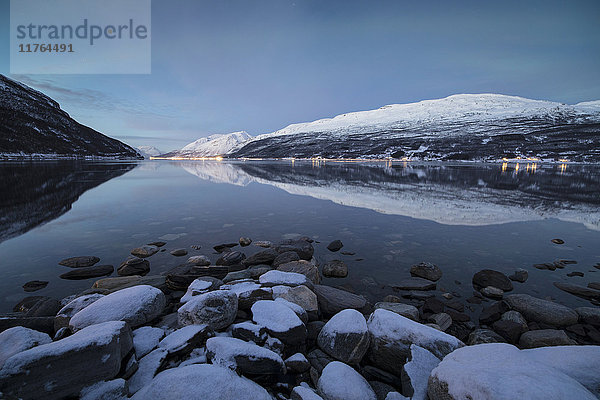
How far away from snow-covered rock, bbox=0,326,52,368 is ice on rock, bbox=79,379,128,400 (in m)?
1.55

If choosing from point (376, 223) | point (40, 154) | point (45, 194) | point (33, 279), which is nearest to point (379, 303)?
point (376, 223)

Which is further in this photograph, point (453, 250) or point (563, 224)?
point (563, 224)

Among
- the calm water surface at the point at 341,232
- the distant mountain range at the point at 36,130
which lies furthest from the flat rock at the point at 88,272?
the distant mountain range at the point at 36,130

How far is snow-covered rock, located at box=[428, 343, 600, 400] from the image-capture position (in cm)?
316

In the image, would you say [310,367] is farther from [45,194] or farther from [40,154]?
[40,154]

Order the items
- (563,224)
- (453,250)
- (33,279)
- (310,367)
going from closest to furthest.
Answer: (310,367) → (33,279) → (453,250) → (563,224)

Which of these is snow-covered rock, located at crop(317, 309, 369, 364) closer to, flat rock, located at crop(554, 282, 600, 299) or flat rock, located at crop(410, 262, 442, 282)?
flat rock, located at crop(410, 262, 442, 282)

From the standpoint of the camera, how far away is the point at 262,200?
2217 centimetres

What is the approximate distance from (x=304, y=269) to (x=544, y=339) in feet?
18.7

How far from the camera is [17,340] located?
422 cm

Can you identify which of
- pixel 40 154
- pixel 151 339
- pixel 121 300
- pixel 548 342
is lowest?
pixel 548 342

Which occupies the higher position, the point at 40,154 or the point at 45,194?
the point at 40,154

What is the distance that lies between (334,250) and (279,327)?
643cm

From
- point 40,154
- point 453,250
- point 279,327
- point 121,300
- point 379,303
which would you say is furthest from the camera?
point 40,154
